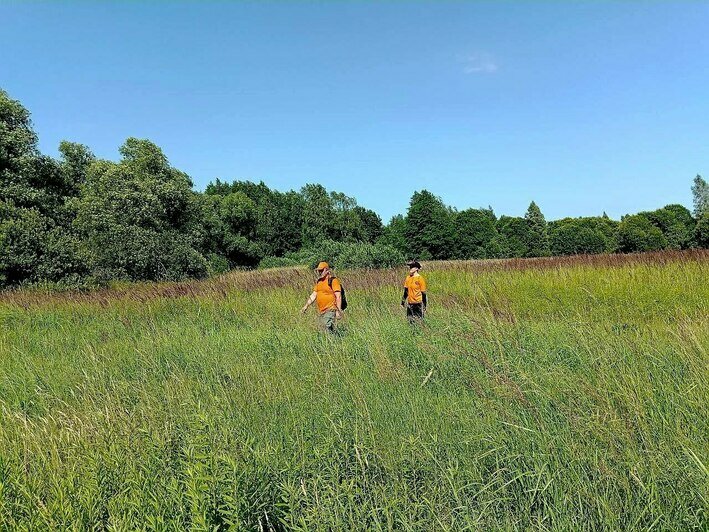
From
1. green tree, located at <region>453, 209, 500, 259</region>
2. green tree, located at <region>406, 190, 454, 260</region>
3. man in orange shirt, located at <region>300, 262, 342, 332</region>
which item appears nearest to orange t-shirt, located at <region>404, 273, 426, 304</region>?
man in orange shirt, located at <region>300, 262, 342, 332</region>

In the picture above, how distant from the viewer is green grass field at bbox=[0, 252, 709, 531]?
6.91ft

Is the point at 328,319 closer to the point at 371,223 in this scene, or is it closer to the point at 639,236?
the point at 639,236

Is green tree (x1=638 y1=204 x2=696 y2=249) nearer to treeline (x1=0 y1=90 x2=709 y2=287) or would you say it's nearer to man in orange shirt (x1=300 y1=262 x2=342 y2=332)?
treeline (x1=0 y1=90 x2=709 y2=287)

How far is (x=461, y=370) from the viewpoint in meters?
4.38

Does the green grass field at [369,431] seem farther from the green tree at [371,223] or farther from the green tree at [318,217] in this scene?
the green tree at [371,223]

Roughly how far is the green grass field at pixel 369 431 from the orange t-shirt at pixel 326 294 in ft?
4.59

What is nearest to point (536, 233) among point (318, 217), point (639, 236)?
point (639, 236)

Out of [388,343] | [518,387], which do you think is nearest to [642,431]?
[518,387]

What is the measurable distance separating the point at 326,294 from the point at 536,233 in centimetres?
5434

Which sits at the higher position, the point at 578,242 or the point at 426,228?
the point at 426,228

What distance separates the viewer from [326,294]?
321 inches

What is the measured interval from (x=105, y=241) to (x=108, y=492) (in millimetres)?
23647

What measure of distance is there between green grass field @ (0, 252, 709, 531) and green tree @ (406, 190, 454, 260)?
143 feet

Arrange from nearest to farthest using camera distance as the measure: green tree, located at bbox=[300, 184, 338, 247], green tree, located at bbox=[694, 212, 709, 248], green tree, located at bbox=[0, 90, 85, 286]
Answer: green tree, located at bbox=[0, 90, 85, 286] < green tree, located at bbox=[694, 212, 709, 248] < green tree, located at bbox=[300, 184, 338, 247]
